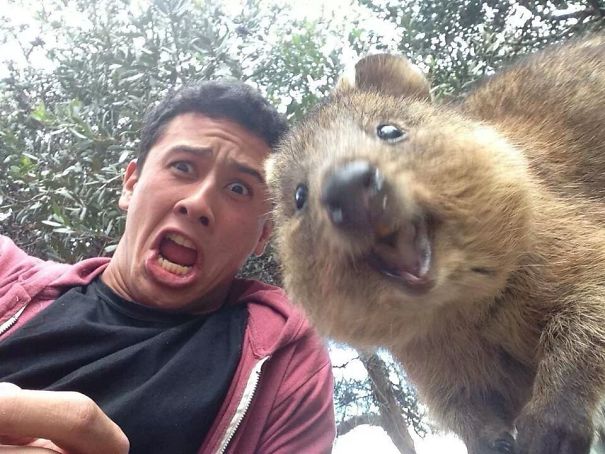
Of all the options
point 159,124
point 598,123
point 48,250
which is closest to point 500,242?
point 598,123

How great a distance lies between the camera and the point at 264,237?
156cm

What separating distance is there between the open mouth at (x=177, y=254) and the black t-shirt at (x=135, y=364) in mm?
121

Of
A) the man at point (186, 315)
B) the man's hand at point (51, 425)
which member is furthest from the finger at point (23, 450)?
the man at point (186, 315)

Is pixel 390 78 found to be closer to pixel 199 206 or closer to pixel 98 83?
pixel 199 206

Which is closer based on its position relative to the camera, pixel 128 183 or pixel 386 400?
pixel 386 400

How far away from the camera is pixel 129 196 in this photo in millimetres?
1582

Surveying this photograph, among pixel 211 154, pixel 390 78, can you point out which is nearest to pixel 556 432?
pixel 390 78

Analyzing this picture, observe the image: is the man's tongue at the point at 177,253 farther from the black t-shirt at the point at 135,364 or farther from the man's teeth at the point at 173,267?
the black t-shirt at the point at 135,364

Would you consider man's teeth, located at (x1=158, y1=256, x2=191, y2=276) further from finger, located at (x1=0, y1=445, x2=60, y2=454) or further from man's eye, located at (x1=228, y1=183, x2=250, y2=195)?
finger, located at (x1=0, y1=445, x2=60, y2=454)

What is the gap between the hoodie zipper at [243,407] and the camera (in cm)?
127

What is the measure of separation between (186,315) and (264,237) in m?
0.26

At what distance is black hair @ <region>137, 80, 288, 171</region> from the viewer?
1.53m

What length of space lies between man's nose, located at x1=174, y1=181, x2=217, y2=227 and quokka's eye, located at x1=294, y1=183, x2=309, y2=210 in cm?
26

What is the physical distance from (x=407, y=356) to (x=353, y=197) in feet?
1.28
